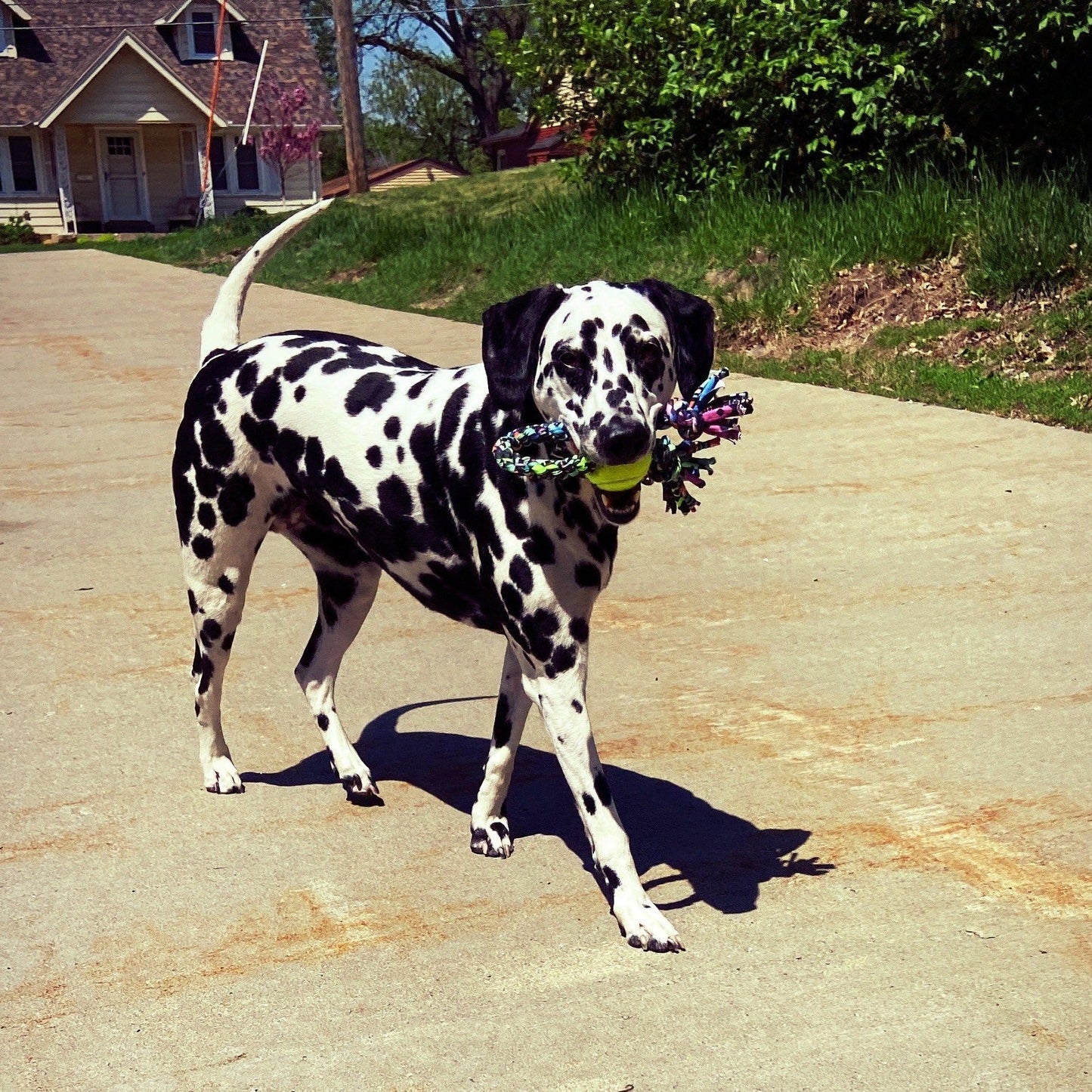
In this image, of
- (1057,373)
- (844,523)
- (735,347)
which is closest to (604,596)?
(844,523)

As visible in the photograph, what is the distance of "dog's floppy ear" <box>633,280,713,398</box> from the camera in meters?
4.47

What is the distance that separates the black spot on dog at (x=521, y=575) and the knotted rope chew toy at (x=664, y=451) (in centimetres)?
29

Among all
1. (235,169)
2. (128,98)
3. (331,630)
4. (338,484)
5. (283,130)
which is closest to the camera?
(338,484)

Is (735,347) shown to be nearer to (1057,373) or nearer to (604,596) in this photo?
(1057,373)

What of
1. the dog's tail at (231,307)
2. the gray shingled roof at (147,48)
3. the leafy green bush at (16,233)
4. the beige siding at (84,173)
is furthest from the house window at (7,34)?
the dog's tail at (231,307)

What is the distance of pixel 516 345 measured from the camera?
443 centimetres

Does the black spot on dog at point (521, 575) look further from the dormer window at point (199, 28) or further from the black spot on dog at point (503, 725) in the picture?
the dormer window at point (199, 28)

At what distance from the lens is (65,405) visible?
12.8 m

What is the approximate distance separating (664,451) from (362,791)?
1.75 metres

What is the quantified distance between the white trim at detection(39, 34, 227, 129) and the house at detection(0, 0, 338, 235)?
0.03 m

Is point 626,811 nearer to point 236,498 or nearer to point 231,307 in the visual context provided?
point 236,498

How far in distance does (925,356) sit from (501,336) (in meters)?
8.23

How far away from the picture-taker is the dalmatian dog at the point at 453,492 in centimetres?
430

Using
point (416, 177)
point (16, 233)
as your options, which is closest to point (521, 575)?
point (16, 233)
